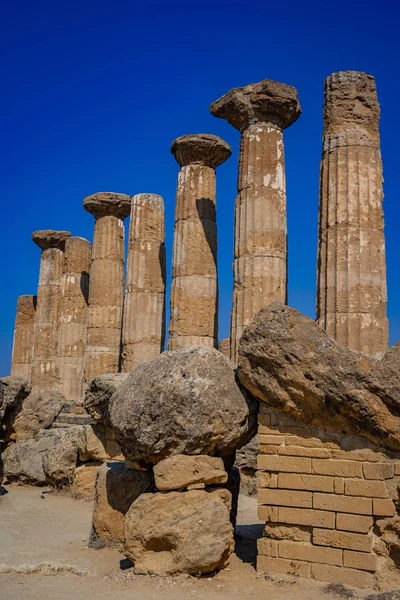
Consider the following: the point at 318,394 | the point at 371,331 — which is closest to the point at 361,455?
the point at 318,394

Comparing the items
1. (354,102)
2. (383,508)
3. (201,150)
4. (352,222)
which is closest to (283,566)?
(383,508)

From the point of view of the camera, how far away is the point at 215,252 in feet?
47.9

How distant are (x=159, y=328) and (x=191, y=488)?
11.1 meters

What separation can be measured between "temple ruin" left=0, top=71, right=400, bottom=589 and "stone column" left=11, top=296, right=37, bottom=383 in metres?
5.66

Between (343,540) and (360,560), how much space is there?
0.20 m

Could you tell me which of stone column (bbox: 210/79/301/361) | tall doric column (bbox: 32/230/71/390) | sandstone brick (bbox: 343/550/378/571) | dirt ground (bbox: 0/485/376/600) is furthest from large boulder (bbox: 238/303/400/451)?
tall doric column (bbox: 32/230/71/390)

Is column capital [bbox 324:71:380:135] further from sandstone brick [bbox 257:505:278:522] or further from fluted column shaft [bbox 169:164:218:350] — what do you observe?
sandstone brick [bbox 257:505:278:522]

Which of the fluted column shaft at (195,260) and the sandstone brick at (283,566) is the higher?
the fluted column shaft at (195,260)

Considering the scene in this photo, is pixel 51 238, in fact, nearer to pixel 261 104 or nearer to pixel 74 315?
pixel 74 315

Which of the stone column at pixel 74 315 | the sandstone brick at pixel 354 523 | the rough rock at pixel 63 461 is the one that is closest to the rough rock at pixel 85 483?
the rough rock at pixel 63 461

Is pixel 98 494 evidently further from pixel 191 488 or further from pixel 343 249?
pixel 343 249

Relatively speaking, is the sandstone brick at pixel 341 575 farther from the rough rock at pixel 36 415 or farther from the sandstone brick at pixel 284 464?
the rough rock at pixel 36 415

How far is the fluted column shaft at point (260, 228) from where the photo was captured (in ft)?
37.8

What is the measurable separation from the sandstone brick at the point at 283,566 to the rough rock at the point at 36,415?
797cm
